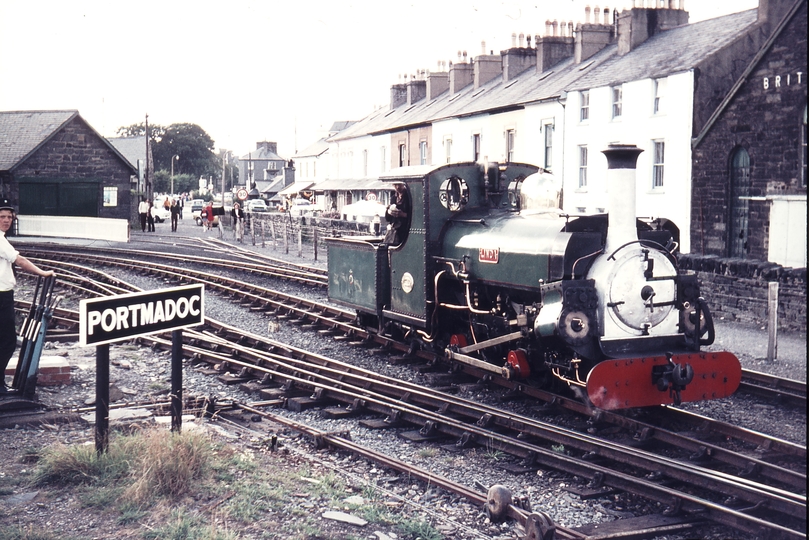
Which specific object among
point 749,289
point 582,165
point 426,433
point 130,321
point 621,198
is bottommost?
point 426,433

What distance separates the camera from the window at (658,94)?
21953 millimetres

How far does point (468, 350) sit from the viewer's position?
8.61 meters

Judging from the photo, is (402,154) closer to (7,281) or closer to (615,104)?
(615,104)

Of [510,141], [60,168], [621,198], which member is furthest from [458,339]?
[60,168]

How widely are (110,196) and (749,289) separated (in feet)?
103

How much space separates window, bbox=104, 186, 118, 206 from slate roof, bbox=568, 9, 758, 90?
22.6 m

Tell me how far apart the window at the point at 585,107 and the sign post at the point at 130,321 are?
2067 cm

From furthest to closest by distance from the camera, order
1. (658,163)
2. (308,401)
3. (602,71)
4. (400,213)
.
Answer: (602,71) < (658,163) < (400,213) < (308,401)

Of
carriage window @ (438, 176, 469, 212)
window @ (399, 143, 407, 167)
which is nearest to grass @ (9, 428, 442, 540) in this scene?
carriage window @ (438, 176, 469, 212)

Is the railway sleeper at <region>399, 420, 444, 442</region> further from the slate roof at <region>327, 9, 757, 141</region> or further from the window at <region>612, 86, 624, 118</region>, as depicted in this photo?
the window at <region>612, 86, 624, 118</region>

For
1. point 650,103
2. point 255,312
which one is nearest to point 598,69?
point 650,103

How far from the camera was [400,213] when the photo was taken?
9711 millimetres

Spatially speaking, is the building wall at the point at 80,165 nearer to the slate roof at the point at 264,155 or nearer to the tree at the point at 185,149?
the tree at the point at 185,149

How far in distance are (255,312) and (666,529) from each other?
10.0 meters
